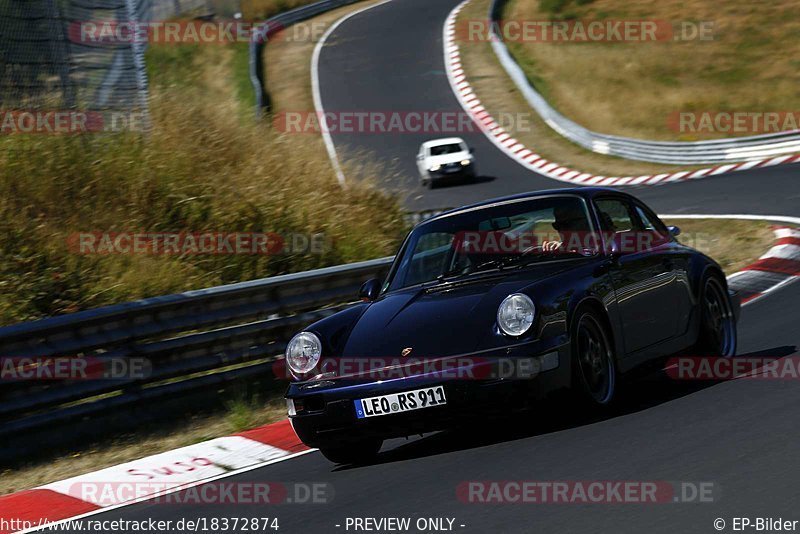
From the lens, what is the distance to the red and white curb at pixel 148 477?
6551mm

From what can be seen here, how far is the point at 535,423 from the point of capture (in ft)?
22.7

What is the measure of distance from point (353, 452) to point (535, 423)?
107 cm

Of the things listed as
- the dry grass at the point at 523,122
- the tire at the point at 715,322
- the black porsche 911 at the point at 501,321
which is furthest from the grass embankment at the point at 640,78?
the black porsche 911 at the point at 501,321

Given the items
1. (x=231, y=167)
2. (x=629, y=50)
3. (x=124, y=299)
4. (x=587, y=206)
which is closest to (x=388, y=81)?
(x=629, y=50)

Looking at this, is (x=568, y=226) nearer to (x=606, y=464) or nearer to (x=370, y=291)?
(x=370, y=291)

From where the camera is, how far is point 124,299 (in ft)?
35.2

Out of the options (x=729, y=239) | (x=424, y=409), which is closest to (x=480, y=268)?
(x=424, y=409)

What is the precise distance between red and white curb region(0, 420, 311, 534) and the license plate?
1127 mm

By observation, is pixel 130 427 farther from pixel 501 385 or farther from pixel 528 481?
pixel 528 481

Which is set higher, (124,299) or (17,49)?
(17,49)

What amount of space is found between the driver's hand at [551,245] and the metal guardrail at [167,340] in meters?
2.90

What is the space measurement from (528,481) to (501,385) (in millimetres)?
806

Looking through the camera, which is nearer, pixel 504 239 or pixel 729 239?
pixel 504 239

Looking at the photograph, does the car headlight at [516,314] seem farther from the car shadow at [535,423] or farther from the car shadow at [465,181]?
the car shadow at [465,181]
